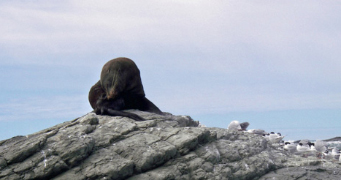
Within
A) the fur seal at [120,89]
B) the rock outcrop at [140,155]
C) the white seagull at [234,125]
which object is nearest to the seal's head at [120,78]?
the fur seal at [120,89]

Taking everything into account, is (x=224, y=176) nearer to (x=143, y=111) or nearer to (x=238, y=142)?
(x=238, y=142)

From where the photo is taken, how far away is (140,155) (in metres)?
8.23

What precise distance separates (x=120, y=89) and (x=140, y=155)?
338 cm

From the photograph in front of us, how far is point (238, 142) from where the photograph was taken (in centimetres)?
973

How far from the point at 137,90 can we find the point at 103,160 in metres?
3.80

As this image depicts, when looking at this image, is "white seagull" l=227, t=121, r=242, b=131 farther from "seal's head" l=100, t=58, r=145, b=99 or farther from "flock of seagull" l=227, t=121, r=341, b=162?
"seal's head" l=100, t=58, r=145, b=99

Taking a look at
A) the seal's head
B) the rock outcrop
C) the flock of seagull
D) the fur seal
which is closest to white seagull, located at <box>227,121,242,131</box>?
the flock of seagull

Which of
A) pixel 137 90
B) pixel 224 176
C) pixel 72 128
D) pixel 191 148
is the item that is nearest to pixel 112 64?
pixel 137 90

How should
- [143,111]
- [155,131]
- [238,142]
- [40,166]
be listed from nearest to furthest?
[40,166] → [155,131] → [238,142] → [143,111]

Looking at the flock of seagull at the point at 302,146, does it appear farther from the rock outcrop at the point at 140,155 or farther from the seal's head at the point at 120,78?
the rock outcrop at the point at 140,155

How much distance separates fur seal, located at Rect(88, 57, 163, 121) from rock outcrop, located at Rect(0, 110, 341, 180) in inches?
49.8

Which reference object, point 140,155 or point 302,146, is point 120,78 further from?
point 302,146

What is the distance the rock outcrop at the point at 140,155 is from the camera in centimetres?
791

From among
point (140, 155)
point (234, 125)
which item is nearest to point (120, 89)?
point (140, 155)
